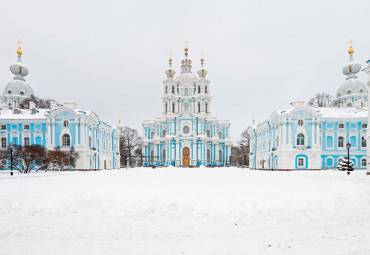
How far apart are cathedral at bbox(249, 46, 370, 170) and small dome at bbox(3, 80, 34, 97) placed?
5599cm

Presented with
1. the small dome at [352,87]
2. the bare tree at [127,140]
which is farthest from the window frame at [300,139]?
the bare tree at [127,140]

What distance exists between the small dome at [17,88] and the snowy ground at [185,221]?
64.6m

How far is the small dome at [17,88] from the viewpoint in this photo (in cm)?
6544

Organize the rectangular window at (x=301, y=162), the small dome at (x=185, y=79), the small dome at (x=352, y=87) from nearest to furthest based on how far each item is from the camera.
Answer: the rectangular window at (x=301, y=162)
the small dome at (x=185, y=79)
the small dome at (x=352, y=87)

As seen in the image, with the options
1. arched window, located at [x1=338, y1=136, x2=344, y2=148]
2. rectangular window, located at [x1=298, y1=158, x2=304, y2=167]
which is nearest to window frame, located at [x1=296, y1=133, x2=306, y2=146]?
rectangular window, located at [x1=298, y1=158, x2=304, y2=167]

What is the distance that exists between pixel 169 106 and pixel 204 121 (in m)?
9.43

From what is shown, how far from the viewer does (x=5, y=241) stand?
628cm

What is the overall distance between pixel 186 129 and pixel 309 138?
26.0 m

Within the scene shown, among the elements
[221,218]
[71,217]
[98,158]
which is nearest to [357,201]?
[221,218]

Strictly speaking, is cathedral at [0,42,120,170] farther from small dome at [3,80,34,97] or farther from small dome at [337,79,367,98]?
small dome at [337,79,367,98]

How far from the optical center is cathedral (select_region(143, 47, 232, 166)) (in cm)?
5462

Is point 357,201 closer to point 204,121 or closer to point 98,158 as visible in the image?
point 98,158

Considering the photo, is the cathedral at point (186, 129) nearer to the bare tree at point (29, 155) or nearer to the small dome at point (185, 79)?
the small dome at point (185, 79)

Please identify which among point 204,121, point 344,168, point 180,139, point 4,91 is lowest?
point 344,168
